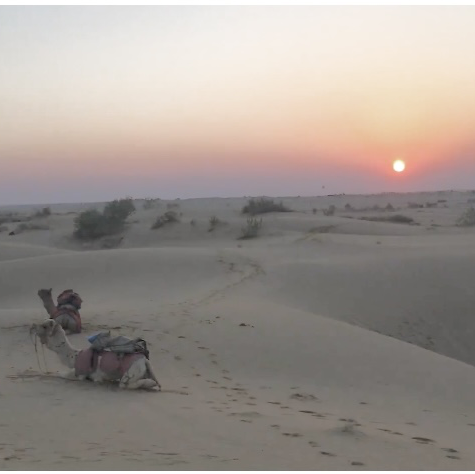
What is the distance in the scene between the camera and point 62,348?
774 centimetres

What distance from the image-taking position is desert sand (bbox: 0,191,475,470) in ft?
16.9

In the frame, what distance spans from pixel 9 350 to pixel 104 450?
19.0ft

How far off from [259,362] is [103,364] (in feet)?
9.76

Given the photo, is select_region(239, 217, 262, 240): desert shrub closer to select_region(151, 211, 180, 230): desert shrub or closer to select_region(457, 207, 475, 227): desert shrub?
select_region(151, 211, 180, 230): desert shrub

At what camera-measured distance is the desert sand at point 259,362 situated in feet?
16.9

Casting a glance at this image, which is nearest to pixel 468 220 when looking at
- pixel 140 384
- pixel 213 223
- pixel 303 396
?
pixel 213 223

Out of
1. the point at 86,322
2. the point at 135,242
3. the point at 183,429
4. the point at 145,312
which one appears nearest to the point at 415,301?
the point at 145,312

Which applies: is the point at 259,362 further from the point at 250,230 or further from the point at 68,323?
the point at 250,230

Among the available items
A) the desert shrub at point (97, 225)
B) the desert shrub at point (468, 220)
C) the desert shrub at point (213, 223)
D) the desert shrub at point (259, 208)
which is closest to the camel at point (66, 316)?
the desert shrub at point (213, 223)

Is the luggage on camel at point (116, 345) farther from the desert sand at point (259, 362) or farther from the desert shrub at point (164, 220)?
the desert shrub at point (164, 220)

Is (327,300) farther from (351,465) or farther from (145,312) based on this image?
(351,465)

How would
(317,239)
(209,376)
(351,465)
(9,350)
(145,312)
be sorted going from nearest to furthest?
(351,465) < (209,376) < (9,350) < (145,312) < (317,239)

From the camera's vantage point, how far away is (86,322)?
11609mm

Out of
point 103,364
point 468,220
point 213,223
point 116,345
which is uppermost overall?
point 468,220
